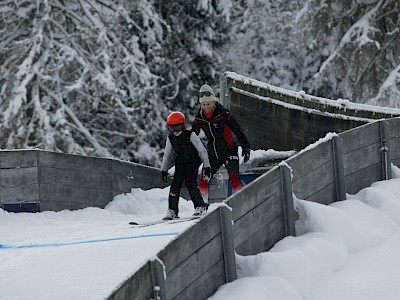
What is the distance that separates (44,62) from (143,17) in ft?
15.6

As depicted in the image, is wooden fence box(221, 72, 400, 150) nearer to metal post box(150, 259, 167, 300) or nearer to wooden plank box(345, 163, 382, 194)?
wooden plank box(345, 163, 382, 194)

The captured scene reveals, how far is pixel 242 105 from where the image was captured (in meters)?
18.0

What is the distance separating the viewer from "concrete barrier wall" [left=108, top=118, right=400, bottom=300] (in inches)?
283

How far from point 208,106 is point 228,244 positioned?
14.9ft

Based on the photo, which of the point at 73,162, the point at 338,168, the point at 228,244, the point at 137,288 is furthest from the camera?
the point at 73,162

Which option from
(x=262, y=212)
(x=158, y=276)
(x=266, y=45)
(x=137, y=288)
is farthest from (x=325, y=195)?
(x=266, y=45)

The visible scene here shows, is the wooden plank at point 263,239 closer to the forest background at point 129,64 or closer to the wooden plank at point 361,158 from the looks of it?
the wooden plank at point 361,158

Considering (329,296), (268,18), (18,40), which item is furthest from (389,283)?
(268,18)

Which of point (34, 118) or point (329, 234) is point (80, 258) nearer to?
point (329, 234)

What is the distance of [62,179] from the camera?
52.6 ft

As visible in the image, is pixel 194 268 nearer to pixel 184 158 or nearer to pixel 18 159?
pixel 184 158

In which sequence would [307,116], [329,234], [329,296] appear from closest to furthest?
1. [329,296]
2. [329,234]
3. [307,116]

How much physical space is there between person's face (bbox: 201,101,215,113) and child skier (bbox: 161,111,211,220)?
1.08 feet

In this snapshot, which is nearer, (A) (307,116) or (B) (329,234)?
(B) (329,234)
